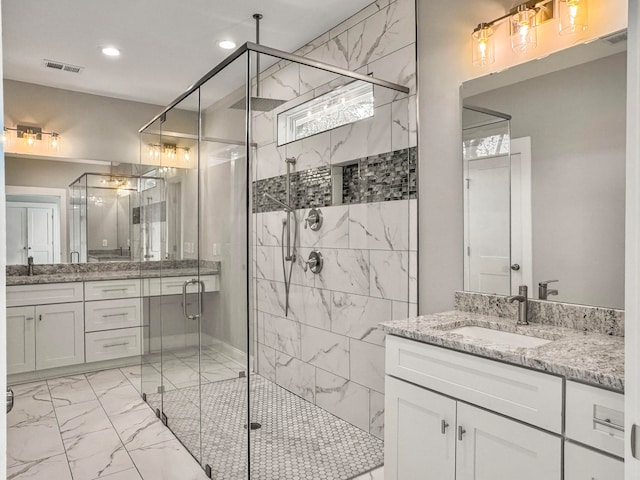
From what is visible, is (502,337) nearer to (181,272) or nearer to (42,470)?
(181,272)

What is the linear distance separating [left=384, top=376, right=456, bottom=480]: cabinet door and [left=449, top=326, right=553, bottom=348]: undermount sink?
0.34 m

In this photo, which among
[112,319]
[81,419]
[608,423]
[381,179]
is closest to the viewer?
[608,423]

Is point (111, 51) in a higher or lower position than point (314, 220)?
higher

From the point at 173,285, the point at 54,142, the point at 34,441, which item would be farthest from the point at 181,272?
the point at 54,142

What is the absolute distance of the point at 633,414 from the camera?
2.67 feet

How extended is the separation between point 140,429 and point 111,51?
9.35 feet

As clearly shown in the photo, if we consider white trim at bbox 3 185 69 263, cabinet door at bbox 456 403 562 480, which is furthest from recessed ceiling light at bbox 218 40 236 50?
cabinet door at bbox 456 403 562 480

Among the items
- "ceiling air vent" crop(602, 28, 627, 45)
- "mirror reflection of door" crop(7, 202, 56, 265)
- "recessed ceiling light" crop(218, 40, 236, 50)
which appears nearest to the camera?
"ceiling air vent" crop(602, 28, 627, 45)

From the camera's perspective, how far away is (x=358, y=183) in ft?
9.30

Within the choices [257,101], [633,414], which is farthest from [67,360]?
[633,414]

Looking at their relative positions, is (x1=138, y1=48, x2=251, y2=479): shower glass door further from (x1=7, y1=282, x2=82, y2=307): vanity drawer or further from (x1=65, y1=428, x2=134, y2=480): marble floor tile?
(x1=7, y1=282, x2=82, y2=307): vanity drawer

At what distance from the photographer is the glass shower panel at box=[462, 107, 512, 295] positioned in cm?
219

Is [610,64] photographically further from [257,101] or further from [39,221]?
[39,221]

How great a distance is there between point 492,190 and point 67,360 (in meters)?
3.88
